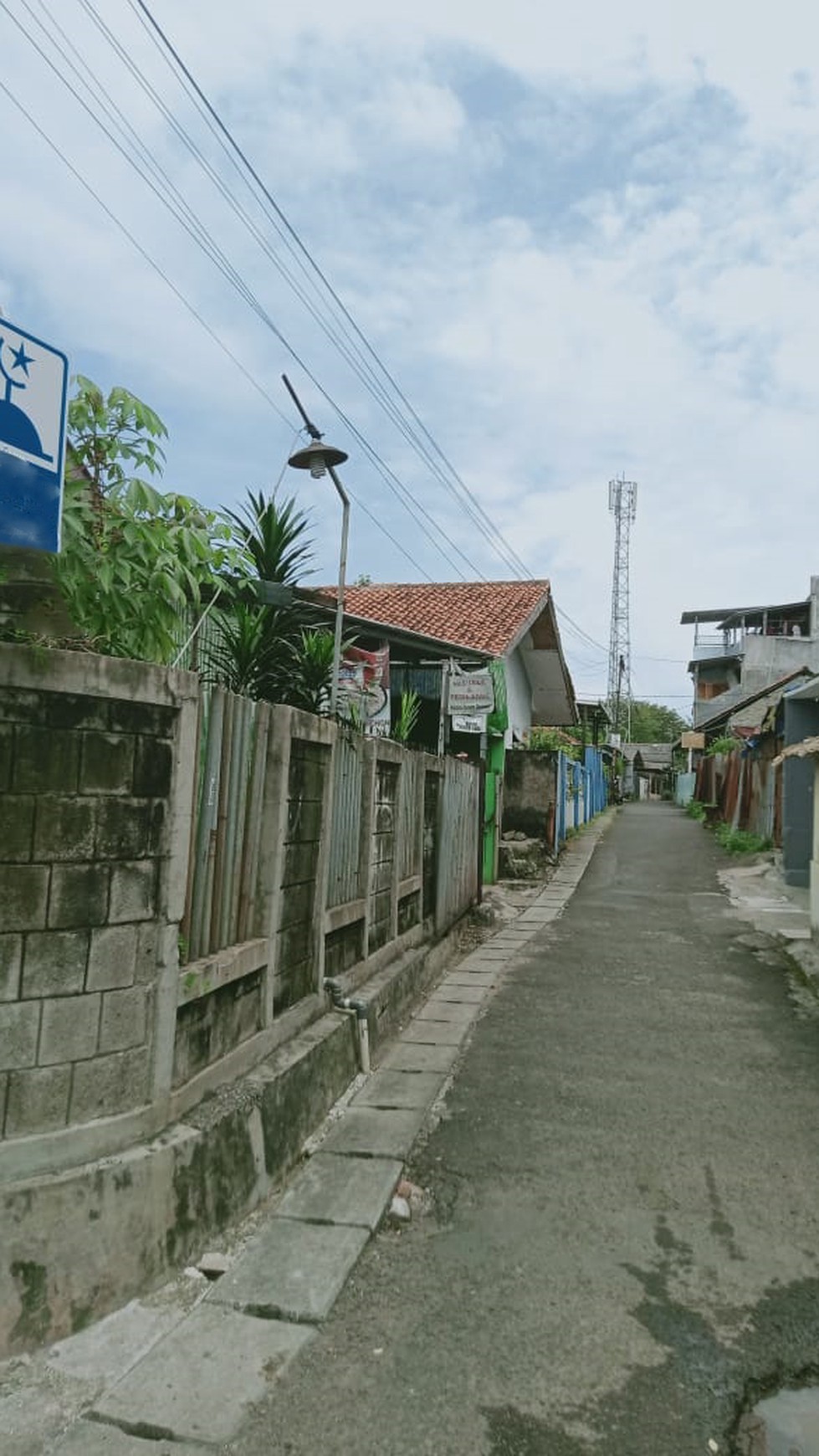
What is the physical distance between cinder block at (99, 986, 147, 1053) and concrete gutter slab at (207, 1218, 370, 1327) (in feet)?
3.07

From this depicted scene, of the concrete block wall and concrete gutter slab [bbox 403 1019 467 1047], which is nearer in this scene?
the concrete block wall

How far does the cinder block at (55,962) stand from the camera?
2.95 meters

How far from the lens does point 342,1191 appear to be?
4.09 metres

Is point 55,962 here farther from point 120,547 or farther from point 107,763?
point 120,547

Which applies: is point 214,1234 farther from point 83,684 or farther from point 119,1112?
point 83,684

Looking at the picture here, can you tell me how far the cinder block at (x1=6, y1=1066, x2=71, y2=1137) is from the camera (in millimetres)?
2902

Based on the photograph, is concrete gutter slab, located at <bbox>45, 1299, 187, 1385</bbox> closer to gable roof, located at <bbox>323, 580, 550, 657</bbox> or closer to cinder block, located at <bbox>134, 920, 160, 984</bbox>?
cinder block, located at <bbox>134, 920, 160, 984</bbox>

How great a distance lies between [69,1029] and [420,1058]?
11.3ft

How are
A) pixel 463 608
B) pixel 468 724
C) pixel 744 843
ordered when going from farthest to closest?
pixel 744 843, pixel 463 608, pixel 468 724

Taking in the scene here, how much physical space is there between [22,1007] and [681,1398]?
2361 millimetres

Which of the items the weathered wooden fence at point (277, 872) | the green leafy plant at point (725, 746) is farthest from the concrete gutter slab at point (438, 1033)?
the green leafy plant at point (725, 746)

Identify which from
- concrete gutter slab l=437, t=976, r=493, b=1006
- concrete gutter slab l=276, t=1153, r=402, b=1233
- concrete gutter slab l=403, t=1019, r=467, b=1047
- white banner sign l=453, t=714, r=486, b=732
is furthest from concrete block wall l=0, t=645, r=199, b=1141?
white banner sign l=453, t=714, r=486, b=732

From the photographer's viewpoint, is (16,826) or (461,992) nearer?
(16,826)

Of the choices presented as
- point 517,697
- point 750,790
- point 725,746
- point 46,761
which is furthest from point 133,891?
point 725,746
